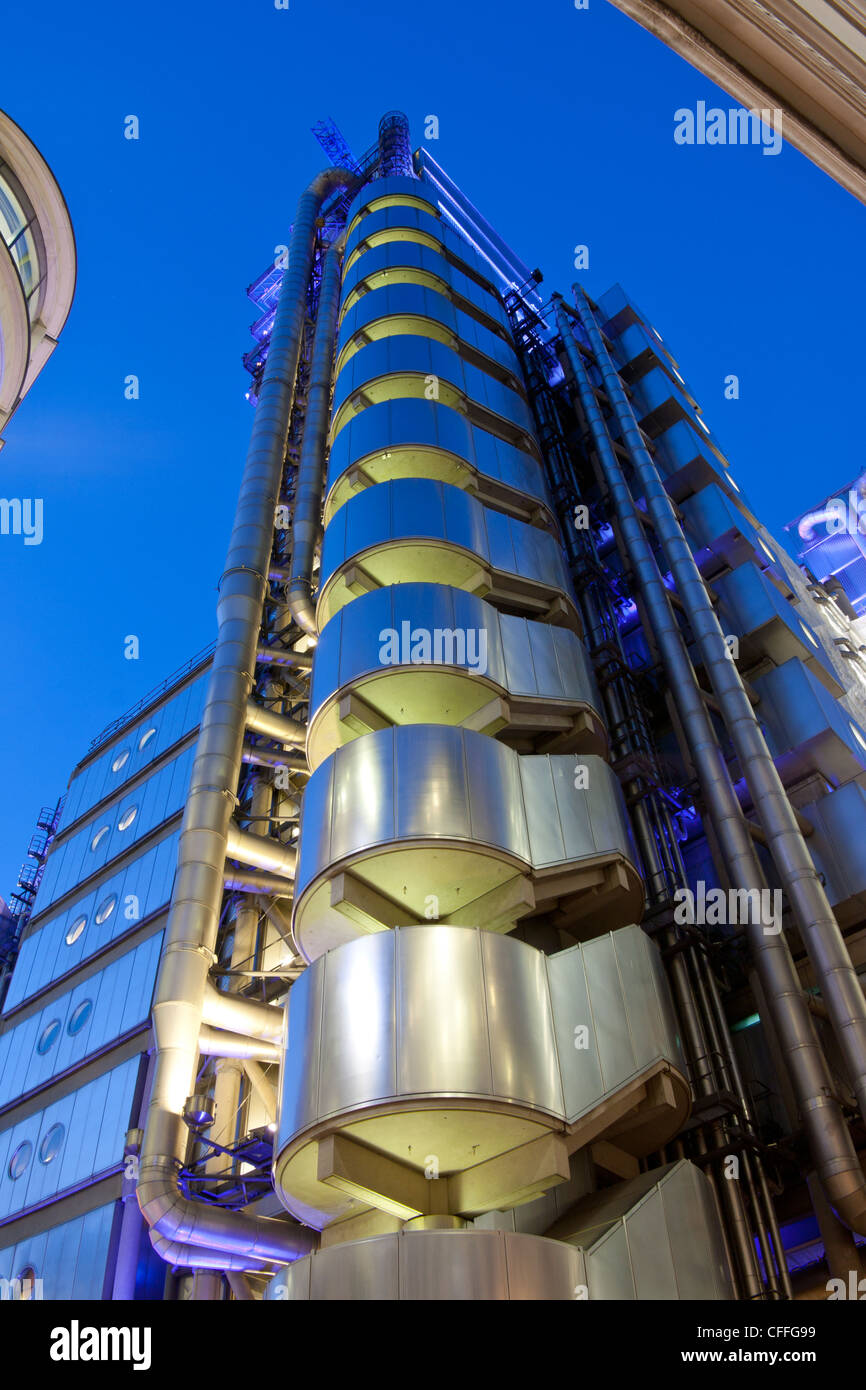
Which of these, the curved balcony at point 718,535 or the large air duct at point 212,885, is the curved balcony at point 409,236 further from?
the curved balcony at point 718,535

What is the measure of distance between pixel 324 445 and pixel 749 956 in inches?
813

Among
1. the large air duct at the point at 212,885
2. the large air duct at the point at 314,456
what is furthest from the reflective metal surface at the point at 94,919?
the large air duct at the point at 314,456

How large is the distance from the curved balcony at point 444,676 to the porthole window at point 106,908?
1261cm

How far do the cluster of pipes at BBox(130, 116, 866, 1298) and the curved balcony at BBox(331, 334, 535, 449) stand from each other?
112 inches

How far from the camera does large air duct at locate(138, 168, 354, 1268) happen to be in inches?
678

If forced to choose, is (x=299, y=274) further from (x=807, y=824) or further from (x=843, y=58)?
(x=843, y=58)

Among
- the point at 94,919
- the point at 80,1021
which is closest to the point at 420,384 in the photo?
the point at 94,919

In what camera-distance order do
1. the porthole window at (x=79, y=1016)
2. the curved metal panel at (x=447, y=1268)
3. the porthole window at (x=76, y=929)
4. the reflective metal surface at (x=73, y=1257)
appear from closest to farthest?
the curved metal panel at (x=447, y=1268)
the reflective metal surface at (x=73, y=1257)
the porthole window at (x=79, y=1016)
the porthole window at (x=76, y=929)

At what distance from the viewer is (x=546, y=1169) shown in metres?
13.6

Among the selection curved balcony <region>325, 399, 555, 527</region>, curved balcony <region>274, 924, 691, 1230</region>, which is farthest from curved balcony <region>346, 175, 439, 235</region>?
curved balcony <region>274, 924, 691, 1230</region>

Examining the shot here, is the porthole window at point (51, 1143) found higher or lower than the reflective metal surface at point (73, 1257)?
higher

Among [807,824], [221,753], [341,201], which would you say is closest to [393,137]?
[341,201]

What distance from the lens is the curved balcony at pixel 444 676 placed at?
Result: 18828mm

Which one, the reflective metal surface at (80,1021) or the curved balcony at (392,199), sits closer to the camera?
the reflective metal surface at (80,1021)
